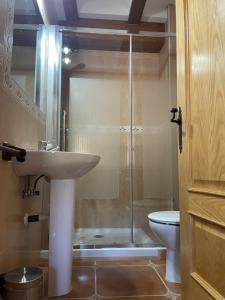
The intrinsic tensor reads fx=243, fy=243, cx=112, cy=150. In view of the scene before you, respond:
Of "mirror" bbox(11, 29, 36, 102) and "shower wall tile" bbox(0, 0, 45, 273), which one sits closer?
"shower wall tile" bbox(0, 0, 45, 273)

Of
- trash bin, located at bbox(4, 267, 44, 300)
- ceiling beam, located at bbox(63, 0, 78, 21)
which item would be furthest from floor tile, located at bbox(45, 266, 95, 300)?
ceiling beam, located at bbox(63, 0, 78, 21)

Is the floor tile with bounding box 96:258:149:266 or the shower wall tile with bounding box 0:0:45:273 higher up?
the shower wall tile with bounding box 0:0:45:273

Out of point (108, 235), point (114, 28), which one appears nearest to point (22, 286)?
point (108, 235)

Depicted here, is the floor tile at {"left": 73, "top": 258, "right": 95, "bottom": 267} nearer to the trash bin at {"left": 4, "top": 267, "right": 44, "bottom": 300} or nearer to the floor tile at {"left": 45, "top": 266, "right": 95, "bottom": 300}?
the floor tile at {"left": 45, "top": 266, "right": 95, "bottom": 300}

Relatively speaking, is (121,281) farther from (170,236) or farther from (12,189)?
(12,189)

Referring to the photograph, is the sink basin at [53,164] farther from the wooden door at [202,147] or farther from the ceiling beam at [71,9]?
the ceiling beam at [71,9]

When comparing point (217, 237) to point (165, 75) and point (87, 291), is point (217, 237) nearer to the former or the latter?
point (87, 291)

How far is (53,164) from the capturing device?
1.21 metres

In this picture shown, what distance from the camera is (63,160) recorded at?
3.96 feet

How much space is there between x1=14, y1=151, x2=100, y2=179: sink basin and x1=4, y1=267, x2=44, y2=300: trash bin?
473 mm

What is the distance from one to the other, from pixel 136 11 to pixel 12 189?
7.61 feet

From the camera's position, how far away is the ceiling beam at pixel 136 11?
Answer: 8.14 feet

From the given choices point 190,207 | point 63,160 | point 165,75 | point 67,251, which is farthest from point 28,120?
point 165,75

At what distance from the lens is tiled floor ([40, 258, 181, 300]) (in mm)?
1360
